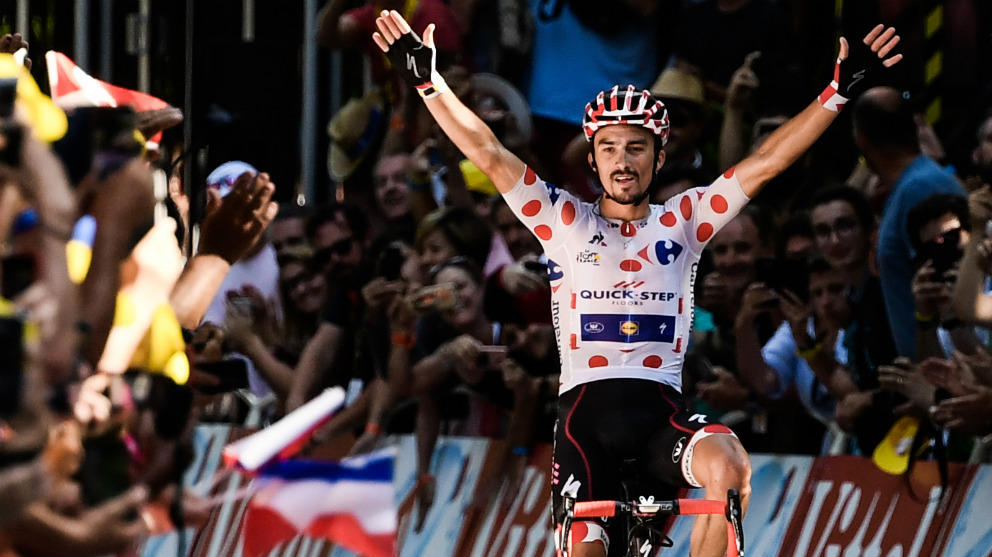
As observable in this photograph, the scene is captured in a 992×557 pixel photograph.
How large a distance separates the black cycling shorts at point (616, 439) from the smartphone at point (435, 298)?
97.8 inches

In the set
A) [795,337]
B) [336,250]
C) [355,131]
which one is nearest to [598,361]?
[795,337]

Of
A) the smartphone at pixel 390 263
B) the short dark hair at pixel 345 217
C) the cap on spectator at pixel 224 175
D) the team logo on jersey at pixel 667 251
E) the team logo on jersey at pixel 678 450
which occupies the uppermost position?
the team logo on jersey at pixel 667 251

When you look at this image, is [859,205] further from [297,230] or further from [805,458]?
[297,230]

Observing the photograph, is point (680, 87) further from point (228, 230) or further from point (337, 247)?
point (228, 230)

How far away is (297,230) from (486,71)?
170 cm

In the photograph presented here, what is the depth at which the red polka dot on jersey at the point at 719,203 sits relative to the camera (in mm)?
8078

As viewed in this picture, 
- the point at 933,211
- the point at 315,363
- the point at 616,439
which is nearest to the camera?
the point at 616,439

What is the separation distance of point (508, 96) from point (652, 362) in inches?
149

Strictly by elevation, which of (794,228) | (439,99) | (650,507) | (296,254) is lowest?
(296,254)

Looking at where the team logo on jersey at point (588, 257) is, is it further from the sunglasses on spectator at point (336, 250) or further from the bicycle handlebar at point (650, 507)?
the sunglasses on spectator at point (336, 250)

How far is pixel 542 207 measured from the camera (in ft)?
26.7

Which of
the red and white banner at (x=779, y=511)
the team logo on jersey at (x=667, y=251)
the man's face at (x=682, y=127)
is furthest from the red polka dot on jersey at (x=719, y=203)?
the man's face at (x=682, y=127)

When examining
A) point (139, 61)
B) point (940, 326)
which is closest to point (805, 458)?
point (940, 326)

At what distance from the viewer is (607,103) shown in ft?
26.5
